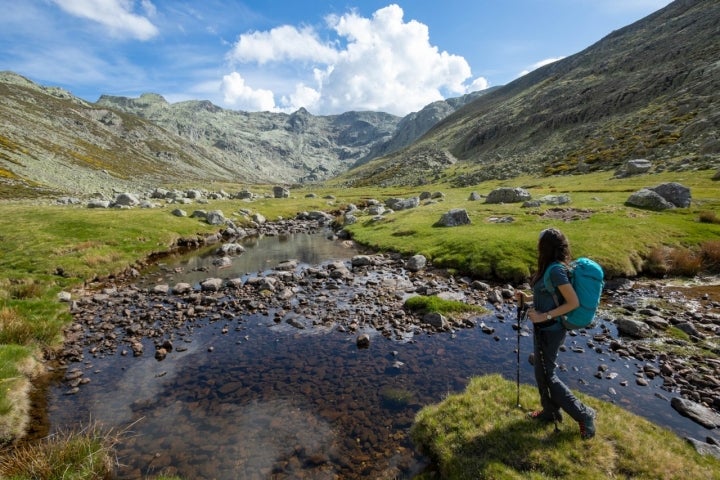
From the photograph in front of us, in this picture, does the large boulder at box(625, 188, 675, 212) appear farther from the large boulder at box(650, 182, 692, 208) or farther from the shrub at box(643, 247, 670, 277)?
the shrub at box(643, 247, 670, 277)

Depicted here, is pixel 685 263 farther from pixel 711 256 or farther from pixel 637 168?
pixel 637 168

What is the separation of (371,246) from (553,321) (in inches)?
1240

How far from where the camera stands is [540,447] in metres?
8.57

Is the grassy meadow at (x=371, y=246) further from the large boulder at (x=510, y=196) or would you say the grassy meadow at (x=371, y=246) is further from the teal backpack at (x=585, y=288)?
the teal backpack at (x=585, y=288)

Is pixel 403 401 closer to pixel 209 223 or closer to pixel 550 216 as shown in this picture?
pixel 550 216

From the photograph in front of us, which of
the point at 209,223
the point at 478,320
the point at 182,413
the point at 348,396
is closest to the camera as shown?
the point at 182,413

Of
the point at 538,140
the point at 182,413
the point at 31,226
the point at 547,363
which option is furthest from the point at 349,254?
the point at 538,140

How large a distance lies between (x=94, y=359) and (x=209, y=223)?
37694 millimetres

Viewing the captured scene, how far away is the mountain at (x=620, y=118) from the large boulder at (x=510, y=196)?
29939 mm

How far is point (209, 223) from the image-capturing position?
51312mm

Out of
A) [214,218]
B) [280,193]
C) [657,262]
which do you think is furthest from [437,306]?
[280,193]

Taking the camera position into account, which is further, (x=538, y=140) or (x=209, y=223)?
(x=538, y=140)

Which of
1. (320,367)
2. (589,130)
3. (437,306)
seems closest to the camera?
(320,367)

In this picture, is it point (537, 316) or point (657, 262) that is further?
point (657, 262)
